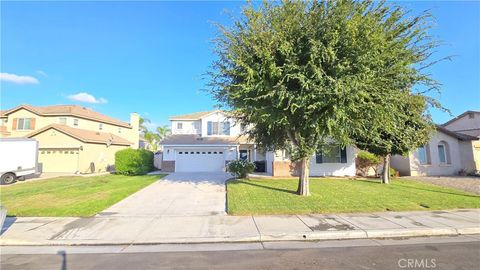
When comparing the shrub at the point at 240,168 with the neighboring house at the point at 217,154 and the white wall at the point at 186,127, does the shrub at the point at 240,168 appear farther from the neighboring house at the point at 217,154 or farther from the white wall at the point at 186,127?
the white wall at the point at 186,127

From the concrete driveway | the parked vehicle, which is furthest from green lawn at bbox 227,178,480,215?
the parked vehicle

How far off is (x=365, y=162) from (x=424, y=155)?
462cm

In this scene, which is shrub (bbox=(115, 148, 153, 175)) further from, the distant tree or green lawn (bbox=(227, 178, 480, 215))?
the distant tree

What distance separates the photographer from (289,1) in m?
8.44

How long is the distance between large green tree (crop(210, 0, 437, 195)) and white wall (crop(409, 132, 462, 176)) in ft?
37.6

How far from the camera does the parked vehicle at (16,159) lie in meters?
16.2

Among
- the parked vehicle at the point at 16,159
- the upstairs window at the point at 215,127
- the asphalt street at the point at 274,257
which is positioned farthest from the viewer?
the upstairs window at the point at 215,127

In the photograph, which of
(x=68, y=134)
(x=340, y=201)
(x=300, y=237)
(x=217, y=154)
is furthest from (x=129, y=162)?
(x=300, y=237)

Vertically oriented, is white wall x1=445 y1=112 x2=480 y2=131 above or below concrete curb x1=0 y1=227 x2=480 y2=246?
above

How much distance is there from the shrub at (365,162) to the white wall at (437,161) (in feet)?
8.16

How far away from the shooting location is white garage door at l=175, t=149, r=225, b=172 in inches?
898

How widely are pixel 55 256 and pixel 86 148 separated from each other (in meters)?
21.5

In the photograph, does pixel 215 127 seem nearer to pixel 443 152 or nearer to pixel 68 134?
pixel 68 134

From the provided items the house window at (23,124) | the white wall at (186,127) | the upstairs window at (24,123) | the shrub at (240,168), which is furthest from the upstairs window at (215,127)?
the house window at (23,124)
